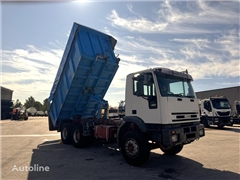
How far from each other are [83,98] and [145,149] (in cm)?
453

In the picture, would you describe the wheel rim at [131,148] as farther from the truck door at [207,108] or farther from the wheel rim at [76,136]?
the truck door at [207,108]

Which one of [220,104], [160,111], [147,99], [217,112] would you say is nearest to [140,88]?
[147,99]

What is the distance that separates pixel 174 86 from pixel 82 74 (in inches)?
156

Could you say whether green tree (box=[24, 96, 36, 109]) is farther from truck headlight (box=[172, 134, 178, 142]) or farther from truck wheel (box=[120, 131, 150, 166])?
truck headlight (box=[172, 134, 178, 142])

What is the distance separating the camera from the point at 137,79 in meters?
5.81

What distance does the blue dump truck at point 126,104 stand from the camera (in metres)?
5.34

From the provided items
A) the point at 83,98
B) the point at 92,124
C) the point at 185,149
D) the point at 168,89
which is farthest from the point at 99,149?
the point at 168,89

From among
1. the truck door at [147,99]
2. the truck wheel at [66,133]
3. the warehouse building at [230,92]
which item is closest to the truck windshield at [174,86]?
the truck door at [147,99]

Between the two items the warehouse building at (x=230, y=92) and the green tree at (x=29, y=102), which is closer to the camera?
the warehouse building at (x=230, y=92)

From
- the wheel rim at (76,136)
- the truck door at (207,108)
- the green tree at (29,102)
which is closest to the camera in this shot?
the wheel rim at (76,136)

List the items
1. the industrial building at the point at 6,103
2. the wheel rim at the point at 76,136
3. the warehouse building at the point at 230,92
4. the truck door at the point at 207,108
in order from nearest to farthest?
the wheel rim at the point at 76,136, the truck door at the point at 207,108, the warehouse building at the point at 230,92, the industrial building at the point at 6,103

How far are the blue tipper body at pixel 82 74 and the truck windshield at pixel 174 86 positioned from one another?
3210 millimetres

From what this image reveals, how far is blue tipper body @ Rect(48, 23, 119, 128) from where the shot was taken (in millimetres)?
7738

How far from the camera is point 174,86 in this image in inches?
228
